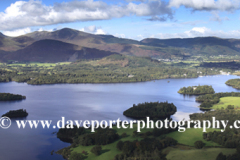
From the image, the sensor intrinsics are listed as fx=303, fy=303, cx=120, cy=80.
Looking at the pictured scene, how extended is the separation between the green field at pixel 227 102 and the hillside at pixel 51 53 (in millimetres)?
93412

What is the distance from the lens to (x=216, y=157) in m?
20.7

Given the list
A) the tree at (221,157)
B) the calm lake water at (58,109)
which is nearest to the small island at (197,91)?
the calm lake water at (58,109)

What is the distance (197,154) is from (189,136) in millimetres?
4842

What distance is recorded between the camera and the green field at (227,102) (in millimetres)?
42975

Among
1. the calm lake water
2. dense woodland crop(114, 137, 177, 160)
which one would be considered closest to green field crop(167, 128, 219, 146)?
dense woodland crop(114, 137, 177, 160)

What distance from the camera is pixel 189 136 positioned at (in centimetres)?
2664

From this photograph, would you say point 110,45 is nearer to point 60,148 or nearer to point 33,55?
point 33,55

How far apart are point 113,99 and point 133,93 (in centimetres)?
792

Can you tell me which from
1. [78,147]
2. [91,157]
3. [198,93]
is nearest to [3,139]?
[78,147]

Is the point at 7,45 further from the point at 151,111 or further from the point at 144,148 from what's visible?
the point at 144,148

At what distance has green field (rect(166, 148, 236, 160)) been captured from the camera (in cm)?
2131

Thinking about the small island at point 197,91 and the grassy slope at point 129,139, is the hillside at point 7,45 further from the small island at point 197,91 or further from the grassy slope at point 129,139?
the grassy slope at point 129,139

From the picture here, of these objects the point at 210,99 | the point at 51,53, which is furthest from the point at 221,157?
the point at 51,53

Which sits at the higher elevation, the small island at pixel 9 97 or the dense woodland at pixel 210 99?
the small island at pixel 9 97
